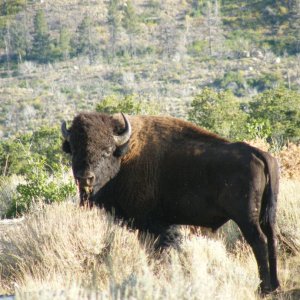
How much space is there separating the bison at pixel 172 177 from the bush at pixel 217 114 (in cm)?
1715

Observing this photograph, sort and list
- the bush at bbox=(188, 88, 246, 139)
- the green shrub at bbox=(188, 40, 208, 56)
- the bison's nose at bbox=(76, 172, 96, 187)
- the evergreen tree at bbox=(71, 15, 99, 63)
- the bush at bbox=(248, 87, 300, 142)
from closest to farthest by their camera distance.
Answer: the bison's nose at bbox=(76, 172, 96, 187)
the bush at bbox=(188, 88, 246, 139)
the bush at bbox=(248, 87, 300, 142)
the green shrub at bbox=(188, 40, 208, 56)
the evergreen tree at bbox=(71, 15, 99, 63)

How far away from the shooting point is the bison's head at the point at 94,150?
940cm

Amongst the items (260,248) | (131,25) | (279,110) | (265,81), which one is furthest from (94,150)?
(131,25)

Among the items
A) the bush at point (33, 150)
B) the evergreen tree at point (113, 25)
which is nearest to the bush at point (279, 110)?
the bush at point (33, 150)

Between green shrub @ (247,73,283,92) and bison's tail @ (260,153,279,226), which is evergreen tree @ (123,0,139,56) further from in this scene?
bison's tail @ (260,153,279,226)

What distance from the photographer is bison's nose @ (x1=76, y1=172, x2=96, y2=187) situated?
30.5 feet

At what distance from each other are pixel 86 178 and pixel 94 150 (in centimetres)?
43

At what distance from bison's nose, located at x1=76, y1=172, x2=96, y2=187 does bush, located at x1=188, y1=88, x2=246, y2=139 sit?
17.6m

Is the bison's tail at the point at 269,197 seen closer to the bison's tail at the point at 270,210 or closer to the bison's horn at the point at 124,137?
the bison's tail at the point at 270,210

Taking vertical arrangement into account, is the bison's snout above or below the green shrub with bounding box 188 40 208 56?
above


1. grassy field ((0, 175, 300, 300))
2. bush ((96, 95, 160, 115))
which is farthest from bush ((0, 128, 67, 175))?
grassy field ((0, 175, 300, 300))

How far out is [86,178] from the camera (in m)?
9.31

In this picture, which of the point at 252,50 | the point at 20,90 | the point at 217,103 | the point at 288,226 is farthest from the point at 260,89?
the point at 288,226

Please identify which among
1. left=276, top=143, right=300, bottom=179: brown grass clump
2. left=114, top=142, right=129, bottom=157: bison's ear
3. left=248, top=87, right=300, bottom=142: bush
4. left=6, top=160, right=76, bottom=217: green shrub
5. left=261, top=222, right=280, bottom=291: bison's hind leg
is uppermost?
left=114, top=142, right=129, bottom=157: bison's ear
